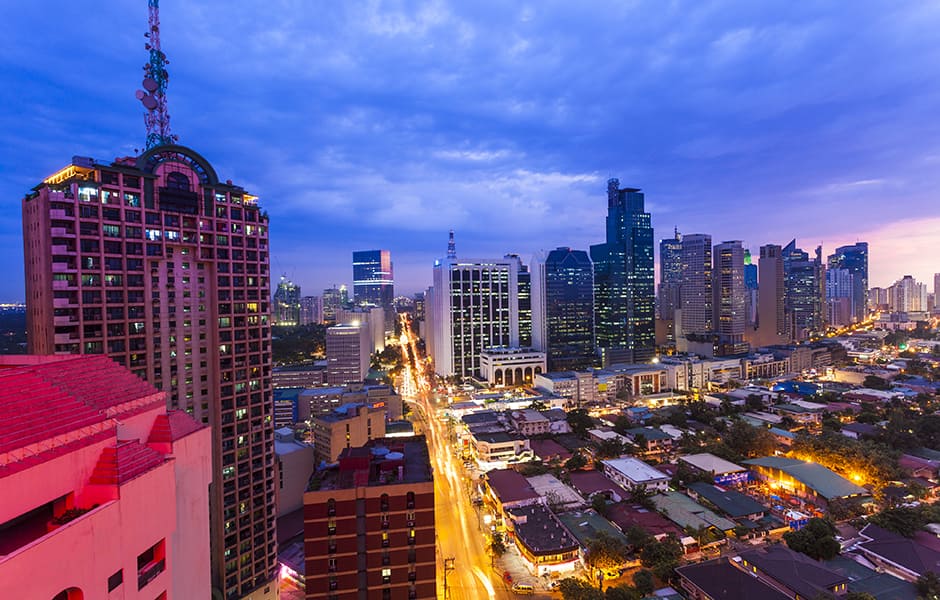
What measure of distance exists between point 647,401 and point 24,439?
178 ft

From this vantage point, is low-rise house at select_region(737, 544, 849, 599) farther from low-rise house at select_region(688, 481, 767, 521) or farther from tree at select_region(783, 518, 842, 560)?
low-rise house at select_region(688, 481, 767, 521)

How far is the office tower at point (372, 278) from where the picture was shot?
152 m

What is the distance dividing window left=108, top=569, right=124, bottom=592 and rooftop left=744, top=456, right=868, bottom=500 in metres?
32.3

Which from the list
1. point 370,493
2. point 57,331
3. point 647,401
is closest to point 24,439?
point 370,493

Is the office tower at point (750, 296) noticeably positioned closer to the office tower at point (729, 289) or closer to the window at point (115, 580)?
the office tower at point (729, 289)

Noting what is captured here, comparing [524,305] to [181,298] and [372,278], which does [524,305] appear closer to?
[181,298]

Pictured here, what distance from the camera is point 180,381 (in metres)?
16.5

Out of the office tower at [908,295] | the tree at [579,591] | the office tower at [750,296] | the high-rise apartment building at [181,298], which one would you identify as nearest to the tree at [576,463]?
the tree at [579,591]

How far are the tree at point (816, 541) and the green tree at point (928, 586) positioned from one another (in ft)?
8.80

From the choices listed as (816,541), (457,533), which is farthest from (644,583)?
(457,533)

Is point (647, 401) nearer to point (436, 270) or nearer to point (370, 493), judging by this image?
point (436, 270)

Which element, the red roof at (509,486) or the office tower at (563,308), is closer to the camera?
the red roof at (509,486)

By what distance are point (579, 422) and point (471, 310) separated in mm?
26810

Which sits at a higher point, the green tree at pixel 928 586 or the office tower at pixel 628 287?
the office tower at pixel 628 287
